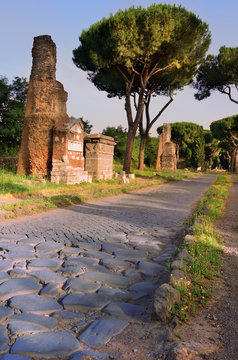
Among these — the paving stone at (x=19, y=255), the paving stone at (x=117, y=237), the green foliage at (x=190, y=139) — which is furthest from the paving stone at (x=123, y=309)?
the green foliage at (x=190, y=139)

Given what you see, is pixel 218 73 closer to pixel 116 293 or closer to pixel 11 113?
Answer: pixel 11 113

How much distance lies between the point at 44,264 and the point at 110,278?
787 mm

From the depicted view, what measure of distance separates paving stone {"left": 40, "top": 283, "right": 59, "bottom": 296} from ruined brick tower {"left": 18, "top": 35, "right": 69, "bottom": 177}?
391 inches

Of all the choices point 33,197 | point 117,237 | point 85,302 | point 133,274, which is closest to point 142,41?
point 33,197

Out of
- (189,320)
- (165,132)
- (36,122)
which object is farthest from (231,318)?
(165,132)

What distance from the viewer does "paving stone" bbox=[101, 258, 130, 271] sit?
3.13m

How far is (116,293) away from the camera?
2.46 meters

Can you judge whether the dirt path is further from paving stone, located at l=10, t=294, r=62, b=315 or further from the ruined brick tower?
the ruined brick tower

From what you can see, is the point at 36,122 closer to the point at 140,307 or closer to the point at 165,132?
the point at 140,307

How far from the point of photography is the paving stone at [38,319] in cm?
193

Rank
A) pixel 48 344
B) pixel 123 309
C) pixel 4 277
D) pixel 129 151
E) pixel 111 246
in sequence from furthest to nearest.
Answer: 1. pixel 129 151
2. pixel 111 246
3. pixel 4 277
4. pixel 123 309
5. pixel 48 344

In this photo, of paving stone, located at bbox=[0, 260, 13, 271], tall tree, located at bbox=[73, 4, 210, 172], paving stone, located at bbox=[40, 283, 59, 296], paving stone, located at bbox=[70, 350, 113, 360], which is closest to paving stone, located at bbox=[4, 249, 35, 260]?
paving stone, located at bbox=[0, 260, 13, 271]

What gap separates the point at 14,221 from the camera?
5.36 m

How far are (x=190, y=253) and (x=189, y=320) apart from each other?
1.30 meters
